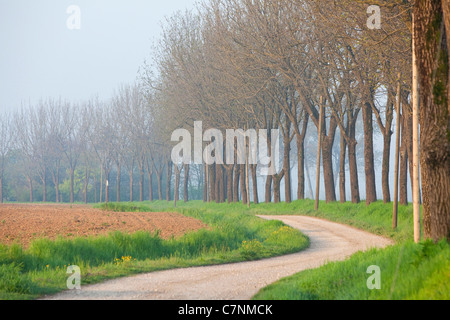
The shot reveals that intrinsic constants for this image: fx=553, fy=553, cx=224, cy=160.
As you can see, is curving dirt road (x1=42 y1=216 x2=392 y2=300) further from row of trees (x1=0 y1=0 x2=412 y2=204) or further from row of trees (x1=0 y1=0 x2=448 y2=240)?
row of trees (x1=0 y1=0 x2=412 y2=204)

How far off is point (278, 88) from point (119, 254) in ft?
78.1

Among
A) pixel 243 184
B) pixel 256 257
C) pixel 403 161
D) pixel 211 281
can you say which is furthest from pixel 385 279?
pixel 243 184

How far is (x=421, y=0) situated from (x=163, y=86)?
45.3 meters

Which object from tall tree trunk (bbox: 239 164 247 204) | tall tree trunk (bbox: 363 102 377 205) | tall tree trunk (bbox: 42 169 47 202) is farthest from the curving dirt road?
tall tree trunk (bbox: 42 169 47 202)

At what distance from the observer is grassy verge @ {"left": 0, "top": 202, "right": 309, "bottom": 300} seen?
11227 millimetres

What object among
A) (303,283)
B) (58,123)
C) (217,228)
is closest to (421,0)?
(303,283)

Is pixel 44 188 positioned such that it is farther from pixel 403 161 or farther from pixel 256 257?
pixel 256 257

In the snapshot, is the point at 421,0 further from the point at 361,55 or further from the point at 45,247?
the point at 361,55

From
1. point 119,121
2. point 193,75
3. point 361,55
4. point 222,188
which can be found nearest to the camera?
point 361,55

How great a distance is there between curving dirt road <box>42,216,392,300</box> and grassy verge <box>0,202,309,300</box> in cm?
65

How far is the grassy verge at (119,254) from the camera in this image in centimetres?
1123

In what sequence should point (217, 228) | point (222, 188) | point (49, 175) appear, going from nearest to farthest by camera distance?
point (217, 228)
point (222, 188)
point (49, 175)

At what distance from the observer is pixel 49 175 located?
87312mm

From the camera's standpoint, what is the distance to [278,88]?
3738 cm
